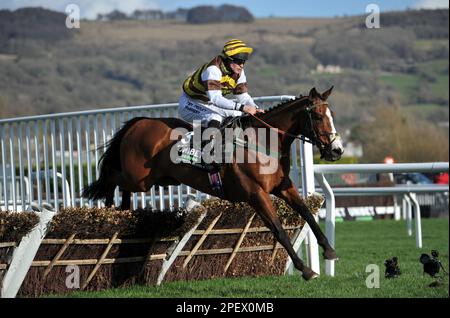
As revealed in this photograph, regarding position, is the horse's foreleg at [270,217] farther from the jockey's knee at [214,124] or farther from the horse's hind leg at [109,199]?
the horse's hind leg at [109,199]

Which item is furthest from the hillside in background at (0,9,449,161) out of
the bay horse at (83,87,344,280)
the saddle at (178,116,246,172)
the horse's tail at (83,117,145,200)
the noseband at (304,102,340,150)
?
the noseband at (304,102,340,150)

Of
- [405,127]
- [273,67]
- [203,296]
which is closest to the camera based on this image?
[203,296]

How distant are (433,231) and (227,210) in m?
11.9

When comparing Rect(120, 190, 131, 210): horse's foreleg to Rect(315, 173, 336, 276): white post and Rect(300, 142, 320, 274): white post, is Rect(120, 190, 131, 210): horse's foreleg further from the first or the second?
Rect(315, 173, 336, 276): white post

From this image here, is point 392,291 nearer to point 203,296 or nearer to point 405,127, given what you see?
point 203,296

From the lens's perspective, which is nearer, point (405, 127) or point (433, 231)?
point (433, 231)

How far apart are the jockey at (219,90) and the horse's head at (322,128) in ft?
1.70

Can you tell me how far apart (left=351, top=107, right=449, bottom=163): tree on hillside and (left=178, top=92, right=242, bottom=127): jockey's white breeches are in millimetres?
43501

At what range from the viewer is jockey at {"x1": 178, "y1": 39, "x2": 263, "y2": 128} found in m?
8.18

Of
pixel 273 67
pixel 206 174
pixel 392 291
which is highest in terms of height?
pixel 206 174

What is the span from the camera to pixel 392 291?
722 centimetres

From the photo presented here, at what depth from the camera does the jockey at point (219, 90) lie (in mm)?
8180
